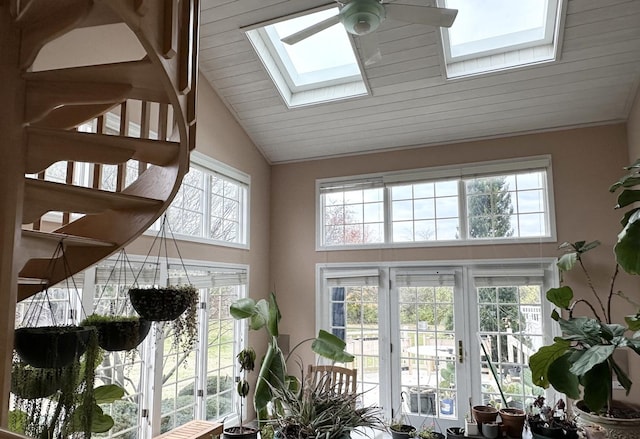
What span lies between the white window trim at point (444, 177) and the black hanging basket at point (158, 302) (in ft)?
10.6

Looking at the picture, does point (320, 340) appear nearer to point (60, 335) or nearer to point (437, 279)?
point (437, 279)

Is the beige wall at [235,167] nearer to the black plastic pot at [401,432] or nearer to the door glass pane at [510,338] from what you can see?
the black plastic pot at [401,432]

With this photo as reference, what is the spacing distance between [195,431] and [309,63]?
3.73 m

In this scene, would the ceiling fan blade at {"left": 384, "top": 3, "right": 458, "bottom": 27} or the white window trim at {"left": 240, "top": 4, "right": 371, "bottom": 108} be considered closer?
the ceiling fan blade at {"left": 384, "top": 3, "right": 458, "bottom": 27}

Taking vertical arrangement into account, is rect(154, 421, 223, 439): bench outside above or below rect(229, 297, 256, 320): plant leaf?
below

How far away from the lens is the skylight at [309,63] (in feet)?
14.7

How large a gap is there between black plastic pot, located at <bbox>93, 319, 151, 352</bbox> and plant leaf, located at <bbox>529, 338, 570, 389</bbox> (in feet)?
9.32

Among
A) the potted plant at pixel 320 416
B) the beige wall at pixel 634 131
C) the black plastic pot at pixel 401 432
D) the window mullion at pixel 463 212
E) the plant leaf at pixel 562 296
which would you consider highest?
the beige wall at pixel 634 131

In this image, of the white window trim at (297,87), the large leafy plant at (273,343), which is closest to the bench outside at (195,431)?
the large leafy plant at (273,343)

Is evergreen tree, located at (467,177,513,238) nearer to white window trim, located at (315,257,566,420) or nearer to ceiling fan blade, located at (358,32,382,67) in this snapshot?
white window trim, located at (315,257,566,420)

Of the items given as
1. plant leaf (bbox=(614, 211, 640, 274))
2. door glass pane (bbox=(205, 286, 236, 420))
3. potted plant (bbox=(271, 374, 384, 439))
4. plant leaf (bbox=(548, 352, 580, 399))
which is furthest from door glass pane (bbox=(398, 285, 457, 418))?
potted plant (bbox=(271, 374, 384, 439))

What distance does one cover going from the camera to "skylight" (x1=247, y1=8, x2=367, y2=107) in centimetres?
449

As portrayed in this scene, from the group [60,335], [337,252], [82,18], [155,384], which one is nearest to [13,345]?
[60,335]

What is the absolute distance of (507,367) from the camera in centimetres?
480
